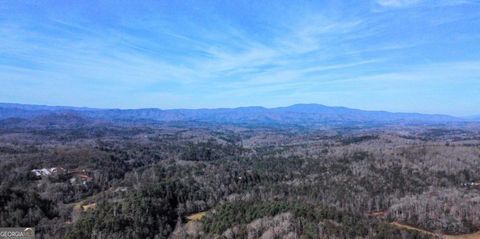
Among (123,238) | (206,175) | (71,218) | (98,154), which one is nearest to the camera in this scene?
(123,238)

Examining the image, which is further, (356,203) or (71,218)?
(356,203)

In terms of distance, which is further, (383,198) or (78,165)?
(78,165)

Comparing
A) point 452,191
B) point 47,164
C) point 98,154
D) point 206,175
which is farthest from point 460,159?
point 47,164

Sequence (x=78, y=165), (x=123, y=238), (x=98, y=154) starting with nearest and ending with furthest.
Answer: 1. (x=123, y=238)
2. (x=78, y=165)
3. (x=98, y=154)

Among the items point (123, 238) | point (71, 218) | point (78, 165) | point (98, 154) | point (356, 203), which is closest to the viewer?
point (123, 238)

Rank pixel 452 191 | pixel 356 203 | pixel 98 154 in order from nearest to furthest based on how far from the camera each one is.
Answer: pixel 356 203, pixel 452 191, pixel 98 154

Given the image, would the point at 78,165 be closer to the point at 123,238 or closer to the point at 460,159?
the point at 123,238

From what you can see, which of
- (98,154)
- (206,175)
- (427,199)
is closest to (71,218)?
(206,175)

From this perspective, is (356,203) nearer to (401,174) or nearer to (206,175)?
(401,174)
